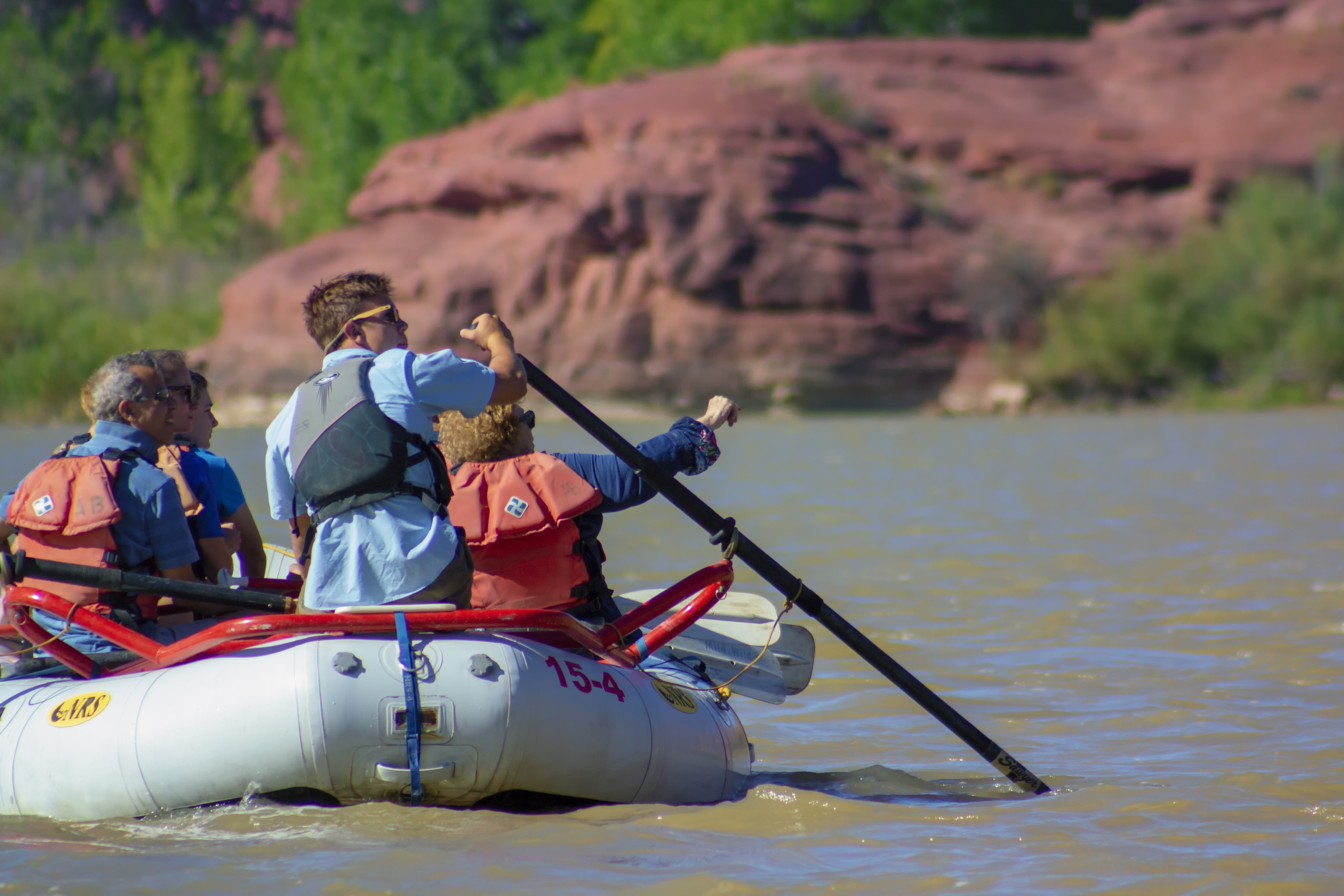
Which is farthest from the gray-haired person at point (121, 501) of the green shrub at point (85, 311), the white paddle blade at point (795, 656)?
the green shrub at point (85, 311)

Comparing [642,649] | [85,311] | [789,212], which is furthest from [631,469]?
[85,311]

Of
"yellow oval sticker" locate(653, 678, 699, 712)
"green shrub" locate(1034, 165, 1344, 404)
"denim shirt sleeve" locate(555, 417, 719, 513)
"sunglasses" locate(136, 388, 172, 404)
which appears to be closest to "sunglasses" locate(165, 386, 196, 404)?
"sunglasses" locate(136, 388, 172, 404)

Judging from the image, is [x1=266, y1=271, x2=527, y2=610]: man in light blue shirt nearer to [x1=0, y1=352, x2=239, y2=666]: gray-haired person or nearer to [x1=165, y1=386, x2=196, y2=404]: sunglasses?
[x1=0, y1=352, x2=239, y2=666]: gray-haired person

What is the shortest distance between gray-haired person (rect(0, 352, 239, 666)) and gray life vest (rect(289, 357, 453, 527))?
2.27ft

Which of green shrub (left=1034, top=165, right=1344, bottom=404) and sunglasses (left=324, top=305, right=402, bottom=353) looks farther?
green shrub (left=1034, top=165, right=1344, bottom=404)

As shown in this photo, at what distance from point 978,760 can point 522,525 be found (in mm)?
1745

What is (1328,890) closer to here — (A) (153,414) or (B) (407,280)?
(A) (153,414)

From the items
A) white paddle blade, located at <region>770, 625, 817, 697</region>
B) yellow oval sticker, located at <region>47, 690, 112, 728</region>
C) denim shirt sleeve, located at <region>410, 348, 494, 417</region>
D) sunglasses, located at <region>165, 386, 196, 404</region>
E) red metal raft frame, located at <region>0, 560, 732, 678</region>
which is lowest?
white paddle blade, located at <region>770, 625, 817, 697</region>

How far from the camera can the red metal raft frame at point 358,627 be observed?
142 inches

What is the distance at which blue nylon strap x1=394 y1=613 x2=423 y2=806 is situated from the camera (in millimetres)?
3506

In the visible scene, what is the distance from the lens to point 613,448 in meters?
4.11

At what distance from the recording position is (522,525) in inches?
159

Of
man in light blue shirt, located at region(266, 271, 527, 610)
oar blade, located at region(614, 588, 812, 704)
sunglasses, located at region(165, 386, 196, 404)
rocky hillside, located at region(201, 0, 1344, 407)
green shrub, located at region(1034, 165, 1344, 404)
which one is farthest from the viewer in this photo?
rocky hillside, located at region(201, 0, 1344, 407)

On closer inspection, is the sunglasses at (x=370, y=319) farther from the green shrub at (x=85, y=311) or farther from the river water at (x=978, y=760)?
the green shrub at (x=85, y=311)
